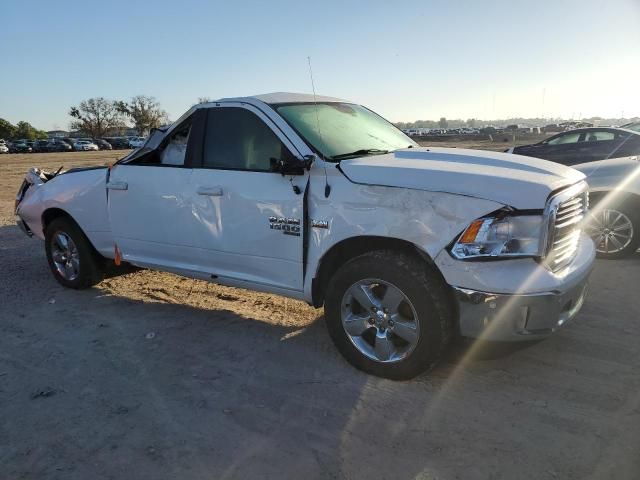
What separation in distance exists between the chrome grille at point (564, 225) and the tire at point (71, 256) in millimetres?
4481

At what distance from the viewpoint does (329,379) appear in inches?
141

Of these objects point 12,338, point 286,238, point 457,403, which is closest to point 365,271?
point 286,238

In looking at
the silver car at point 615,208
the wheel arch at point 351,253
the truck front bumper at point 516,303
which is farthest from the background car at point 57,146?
the truck front bumper at point 516,303

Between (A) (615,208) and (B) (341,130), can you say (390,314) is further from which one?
(A) (615,208)

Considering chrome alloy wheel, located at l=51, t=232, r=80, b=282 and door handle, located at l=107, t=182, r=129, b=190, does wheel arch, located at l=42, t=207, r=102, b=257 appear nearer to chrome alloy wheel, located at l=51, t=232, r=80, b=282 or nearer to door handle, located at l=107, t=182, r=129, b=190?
chrome alloy wheel, located at l=51, t=232, r=80, b=282

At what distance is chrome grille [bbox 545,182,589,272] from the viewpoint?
3.12m

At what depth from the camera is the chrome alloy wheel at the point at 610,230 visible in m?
6.09

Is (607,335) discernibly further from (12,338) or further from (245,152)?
(12,338)

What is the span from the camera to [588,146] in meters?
11.9

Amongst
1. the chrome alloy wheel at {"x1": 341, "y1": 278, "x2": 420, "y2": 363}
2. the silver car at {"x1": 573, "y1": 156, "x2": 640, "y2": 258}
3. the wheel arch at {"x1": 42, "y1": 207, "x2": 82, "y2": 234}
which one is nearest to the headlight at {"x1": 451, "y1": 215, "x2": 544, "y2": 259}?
the chrome alloy wheel at {"x1": 341, "y1": 278, "x2": 420, "y2": 363}

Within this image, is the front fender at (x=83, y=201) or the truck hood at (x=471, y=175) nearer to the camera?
the truck hood at (x=471, y=175)

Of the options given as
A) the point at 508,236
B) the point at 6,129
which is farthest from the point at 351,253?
the point at 6,129

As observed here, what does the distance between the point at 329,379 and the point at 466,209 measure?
148 cm

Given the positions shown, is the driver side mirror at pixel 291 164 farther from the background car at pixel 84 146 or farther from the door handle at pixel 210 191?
the background car at pixel 84 146
